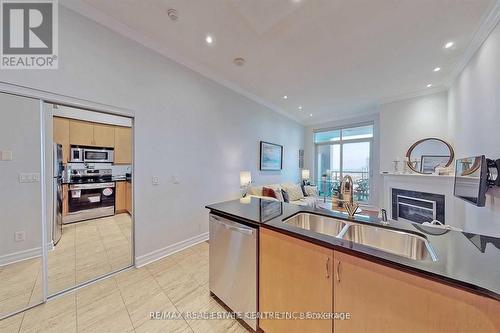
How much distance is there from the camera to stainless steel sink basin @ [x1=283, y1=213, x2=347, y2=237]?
1508mm

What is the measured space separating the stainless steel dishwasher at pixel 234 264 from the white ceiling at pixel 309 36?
224 centimetres

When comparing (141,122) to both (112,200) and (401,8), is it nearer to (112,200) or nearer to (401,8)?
(112,200)

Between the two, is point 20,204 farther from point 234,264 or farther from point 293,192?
point 293,192

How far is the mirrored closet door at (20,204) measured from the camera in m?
1.68

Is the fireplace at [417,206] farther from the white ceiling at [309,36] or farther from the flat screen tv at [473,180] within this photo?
the white ceiling at [309,36]

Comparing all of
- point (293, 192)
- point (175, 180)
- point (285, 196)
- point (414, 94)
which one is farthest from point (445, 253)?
point (414, 94)

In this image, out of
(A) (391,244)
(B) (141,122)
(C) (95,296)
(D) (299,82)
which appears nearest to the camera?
(A) (391,244)

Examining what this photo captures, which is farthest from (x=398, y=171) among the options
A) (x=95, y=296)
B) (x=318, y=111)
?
(x=95, y=296)

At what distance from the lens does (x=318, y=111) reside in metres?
5.56

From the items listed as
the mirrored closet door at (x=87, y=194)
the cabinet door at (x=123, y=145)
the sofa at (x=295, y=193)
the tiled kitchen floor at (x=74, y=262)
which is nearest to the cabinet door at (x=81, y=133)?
the mirrored closet door at (x=87, y=194)

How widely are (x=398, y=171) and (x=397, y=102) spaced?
66.1 inches

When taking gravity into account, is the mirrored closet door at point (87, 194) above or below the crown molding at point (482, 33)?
below

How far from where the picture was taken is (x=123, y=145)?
261 cm

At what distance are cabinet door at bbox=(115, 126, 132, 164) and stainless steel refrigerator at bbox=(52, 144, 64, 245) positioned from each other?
63 centimetres
